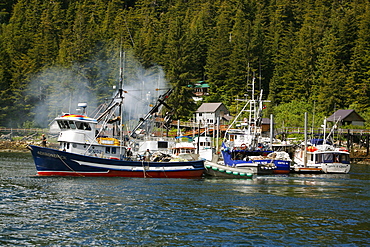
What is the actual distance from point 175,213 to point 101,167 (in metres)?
16.9

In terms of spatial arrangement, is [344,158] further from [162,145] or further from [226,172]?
[162,145]

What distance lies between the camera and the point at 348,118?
86.9 metres

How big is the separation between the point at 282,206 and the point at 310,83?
263 ft

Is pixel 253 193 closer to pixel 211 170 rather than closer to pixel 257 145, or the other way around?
pixel 211 170

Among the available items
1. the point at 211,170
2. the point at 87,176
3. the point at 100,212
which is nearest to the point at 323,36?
the point at 211,170

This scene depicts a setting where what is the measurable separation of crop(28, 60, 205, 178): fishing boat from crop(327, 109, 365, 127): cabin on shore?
48.9 meters

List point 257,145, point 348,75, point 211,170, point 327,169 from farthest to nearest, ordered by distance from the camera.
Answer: point 348,75
point 257,145
point 327,169
point 211,170

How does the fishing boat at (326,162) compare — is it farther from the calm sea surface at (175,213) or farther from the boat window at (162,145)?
the boat window at (162,145)

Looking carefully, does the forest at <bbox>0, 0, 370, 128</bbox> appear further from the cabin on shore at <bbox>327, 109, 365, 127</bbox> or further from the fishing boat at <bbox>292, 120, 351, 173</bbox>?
the fishing boat at <bbox>292, 120, 351, 173</bbox>

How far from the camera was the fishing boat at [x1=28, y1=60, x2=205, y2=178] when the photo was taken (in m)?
41.1

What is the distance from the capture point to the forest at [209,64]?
99.2 m

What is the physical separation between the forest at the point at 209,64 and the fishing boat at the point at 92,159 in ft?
159

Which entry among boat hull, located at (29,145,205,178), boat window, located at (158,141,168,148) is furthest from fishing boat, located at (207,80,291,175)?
boat window, located at (158,141,168,148)

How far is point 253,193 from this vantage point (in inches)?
1388
